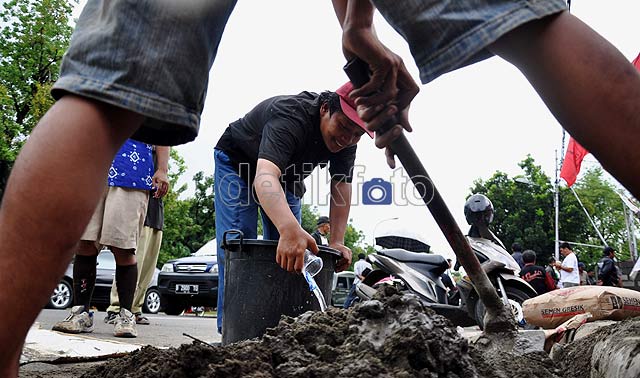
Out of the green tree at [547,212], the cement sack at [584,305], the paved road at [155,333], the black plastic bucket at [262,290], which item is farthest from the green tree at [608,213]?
the black plastic bucket at [262,290]

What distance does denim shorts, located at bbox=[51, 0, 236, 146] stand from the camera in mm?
1219

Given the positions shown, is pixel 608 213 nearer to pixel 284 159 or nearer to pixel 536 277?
pixel 536 277

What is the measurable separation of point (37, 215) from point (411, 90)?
1.40 m

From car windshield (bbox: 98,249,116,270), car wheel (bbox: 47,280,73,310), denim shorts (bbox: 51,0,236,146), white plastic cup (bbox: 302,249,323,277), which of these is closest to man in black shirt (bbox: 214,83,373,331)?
white plastic cup (bbox: 302,249,323,277)

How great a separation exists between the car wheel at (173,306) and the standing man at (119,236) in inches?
429

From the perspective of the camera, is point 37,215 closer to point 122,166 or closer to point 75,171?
point 75,171

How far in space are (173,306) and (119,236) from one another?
11.5 m

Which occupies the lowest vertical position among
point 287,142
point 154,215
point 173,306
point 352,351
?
point 173,306

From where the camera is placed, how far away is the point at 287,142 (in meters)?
3.44

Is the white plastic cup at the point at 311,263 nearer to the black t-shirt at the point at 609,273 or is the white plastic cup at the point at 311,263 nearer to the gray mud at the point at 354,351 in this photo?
the gray mud at the point at 354,351

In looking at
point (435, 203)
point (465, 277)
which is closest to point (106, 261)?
point (465, 277)

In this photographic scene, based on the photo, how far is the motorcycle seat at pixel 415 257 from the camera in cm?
645

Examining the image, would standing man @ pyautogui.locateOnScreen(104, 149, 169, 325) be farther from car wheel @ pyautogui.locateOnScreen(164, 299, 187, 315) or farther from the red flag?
the red flag

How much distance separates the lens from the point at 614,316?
3539mm
